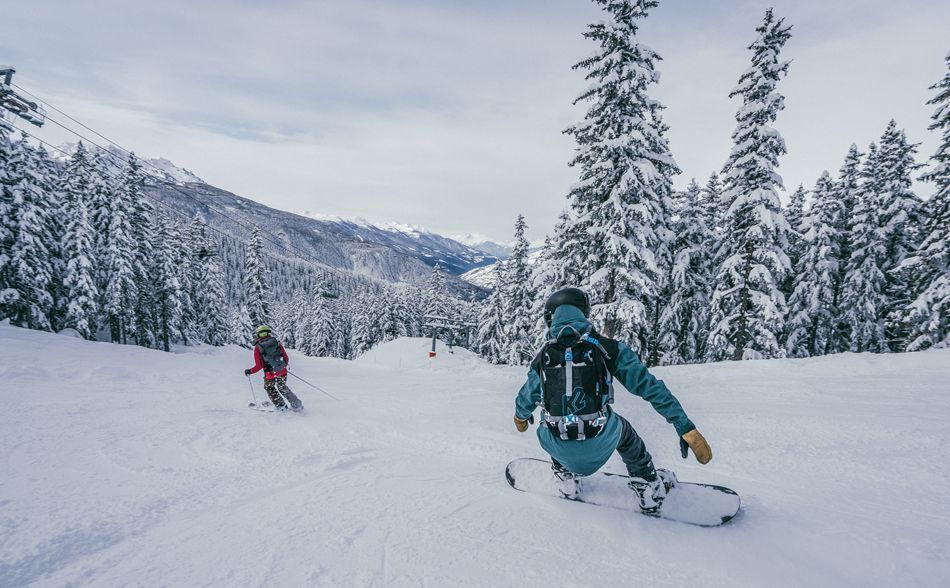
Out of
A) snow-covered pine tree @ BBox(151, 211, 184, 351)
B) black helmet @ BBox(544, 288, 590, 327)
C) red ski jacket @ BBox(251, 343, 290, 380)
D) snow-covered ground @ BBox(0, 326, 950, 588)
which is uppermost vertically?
snow-covered pine tree @ BBox(151, 211, 184, 351)

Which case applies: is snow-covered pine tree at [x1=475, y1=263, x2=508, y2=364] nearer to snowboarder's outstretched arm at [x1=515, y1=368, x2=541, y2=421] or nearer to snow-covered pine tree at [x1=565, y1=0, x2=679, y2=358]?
snow-covered pine tree at [x1=565, y1=0, x2=679, y2=358]

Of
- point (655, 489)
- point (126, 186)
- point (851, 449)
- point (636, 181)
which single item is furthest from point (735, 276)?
point (126, 186)

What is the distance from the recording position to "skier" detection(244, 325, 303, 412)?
8.66 metres

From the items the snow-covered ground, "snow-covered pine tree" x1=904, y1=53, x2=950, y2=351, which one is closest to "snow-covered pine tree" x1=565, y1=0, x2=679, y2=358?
the snow-covered ground

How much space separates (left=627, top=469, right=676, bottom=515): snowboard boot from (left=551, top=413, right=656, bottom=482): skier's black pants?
0.14 feet

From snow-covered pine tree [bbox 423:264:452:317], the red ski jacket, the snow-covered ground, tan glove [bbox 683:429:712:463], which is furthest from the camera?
snow-covered pine tree [bbox 423:264:452:317]

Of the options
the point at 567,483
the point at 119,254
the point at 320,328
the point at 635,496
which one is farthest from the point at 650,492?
the point at 320,328

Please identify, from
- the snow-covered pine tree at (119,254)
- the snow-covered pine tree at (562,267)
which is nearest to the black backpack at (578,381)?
the snow-covered pine tree at (562,267)

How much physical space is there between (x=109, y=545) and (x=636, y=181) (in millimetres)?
16937

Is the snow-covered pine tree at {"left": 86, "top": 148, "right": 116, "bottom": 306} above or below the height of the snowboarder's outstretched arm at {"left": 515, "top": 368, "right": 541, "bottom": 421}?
above

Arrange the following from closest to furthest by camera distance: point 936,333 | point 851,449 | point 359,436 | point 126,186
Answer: point 851,449, point 359,436, point 936,333, point 126,186

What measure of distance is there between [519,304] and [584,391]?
3312 cm

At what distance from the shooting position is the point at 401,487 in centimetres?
454

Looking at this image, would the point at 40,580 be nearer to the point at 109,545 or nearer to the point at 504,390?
the point at 109,545
